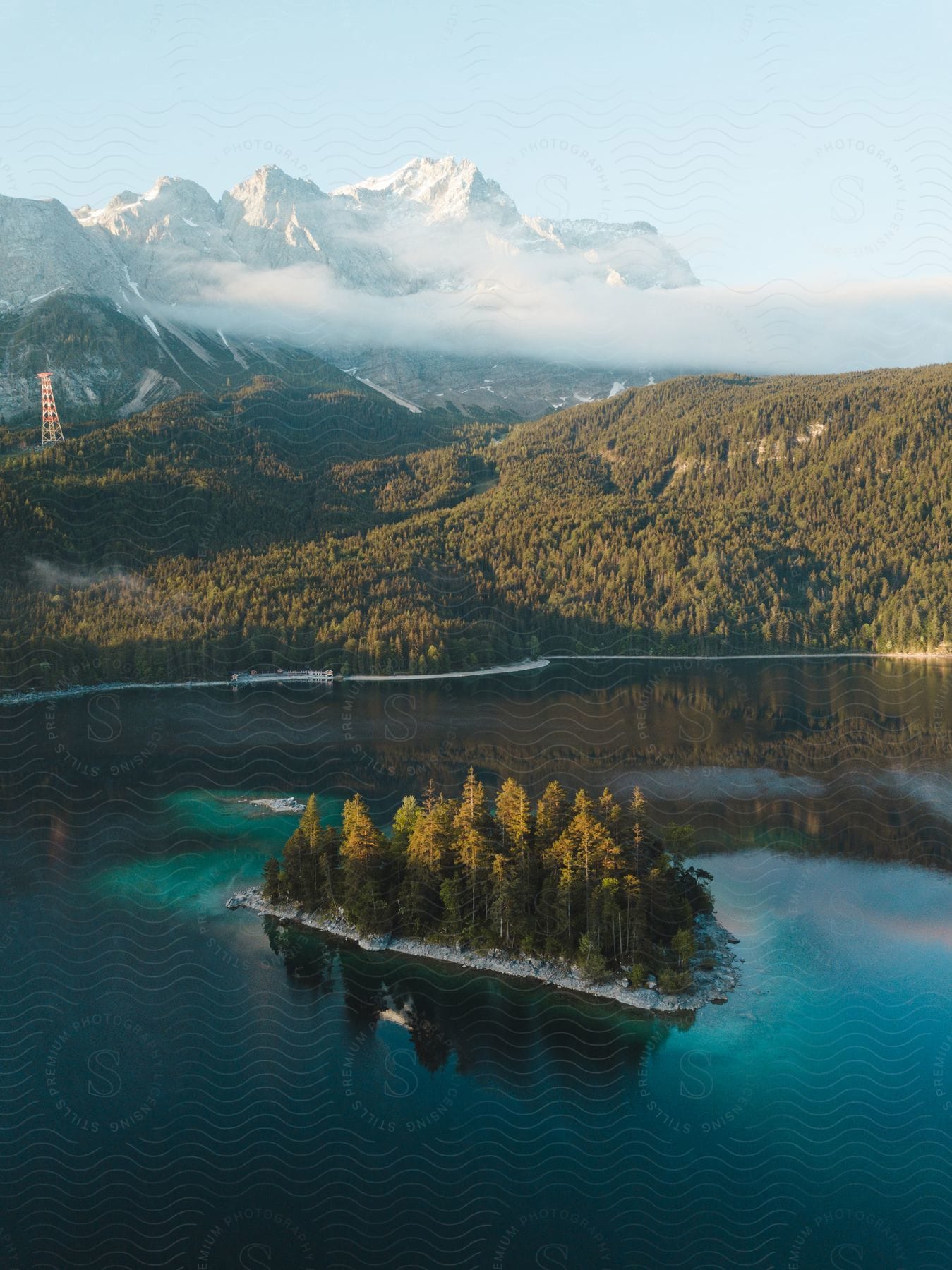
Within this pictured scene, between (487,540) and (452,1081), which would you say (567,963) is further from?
(487,540)

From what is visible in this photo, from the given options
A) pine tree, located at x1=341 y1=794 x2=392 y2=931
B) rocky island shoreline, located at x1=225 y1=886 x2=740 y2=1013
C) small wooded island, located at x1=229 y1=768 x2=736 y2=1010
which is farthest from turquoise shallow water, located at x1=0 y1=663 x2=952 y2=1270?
pine tree, located at x1=341 y1=794 x2=392 y2=931

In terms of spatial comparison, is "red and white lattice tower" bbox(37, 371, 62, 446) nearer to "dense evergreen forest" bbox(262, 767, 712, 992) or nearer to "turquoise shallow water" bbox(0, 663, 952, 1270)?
"turquoise shallow water" bbox(0, 663, 952, 1270)

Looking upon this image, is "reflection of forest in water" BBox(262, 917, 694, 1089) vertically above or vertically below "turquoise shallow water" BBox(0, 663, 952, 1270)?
above

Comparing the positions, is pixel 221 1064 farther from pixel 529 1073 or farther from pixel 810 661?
pixel 810 661

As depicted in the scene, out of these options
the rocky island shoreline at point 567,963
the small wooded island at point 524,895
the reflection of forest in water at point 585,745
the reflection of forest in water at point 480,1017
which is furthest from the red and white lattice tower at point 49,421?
the reflection of forest in water at point 480,1017

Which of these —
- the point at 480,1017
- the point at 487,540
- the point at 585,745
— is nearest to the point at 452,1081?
the point at 480,1017
